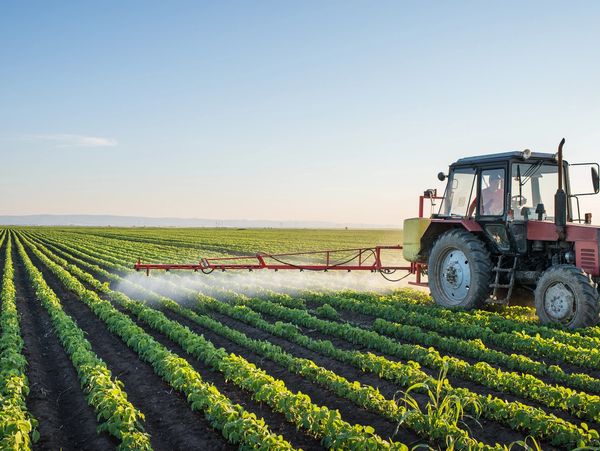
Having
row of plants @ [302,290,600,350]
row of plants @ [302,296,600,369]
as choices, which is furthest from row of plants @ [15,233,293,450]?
row of plants @ [302,290,600,350]

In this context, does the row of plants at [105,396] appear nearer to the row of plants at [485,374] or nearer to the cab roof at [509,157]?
the row of plants at [485,374]

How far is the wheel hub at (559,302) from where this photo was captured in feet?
27.3

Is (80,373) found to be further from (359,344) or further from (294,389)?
(359,344)

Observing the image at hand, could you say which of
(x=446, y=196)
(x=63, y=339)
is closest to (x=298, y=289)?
(x=446, y=196)

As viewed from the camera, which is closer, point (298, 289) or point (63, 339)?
point (63, 339)

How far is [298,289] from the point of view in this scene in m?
14.2

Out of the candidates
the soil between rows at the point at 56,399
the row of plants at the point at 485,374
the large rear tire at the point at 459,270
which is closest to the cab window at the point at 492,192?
the large rear tire at the point at 459,270

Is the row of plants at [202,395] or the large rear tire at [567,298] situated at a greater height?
the large rear tire at [567,298]

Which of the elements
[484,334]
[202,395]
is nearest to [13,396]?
[202,395]

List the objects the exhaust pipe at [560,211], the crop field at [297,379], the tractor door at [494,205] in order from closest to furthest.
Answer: the crop field at [297,379] → the exhaust pipe at [560,211] → the tractor door at [494,205]

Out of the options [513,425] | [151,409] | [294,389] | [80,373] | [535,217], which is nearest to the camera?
[513,425]

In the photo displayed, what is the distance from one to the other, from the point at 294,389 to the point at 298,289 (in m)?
7.71

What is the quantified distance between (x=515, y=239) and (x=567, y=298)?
137 centimetres

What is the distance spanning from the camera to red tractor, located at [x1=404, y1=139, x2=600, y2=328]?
8.38m
